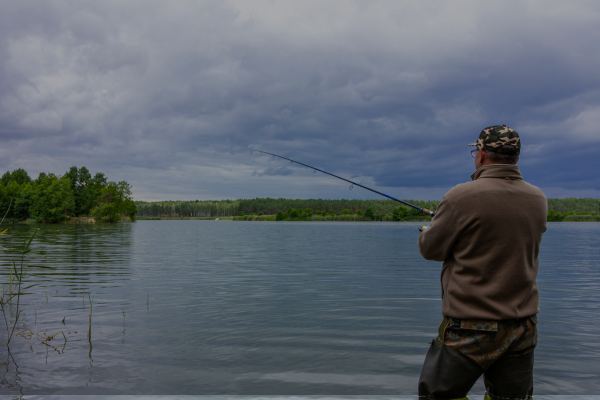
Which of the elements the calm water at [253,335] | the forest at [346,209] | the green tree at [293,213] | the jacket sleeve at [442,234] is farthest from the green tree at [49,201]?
the jacket sleeve at [442,234]

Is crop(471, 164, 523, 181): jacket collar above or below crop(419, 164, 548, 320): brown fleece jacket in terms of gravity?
above

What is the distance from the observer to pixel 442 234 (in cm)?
270

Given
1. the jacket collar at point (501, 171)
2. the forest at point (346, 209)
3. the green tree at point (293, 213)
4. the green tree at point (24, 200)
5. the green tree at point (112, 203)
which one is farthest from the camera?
the green tree at point (293, 213)

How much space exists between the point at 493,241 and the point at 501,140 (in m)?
0.73

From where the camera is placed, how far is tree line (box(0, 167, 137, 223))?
81750mm

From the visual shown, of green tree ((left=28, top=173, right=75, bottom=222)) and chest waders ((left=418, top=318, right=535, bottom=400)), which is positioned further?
green tree ((left=28, top=173, right=75, bottom=222))

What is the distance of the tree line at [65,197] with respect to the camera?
81.8m

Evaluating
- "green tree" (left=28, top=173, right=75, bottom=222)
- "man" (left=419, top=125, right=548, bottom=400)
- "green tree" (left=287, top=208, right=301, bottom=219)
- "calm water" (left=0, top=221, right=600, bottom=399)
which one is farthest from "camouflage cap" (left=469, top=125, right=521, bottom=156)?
"green tree" (left=287, top=208, right=301, bottom=219)

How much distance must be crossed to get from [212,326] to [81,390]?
9.93ft

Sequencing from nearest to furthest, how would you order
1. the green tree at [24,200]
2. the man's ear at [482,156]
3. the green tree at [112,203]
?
the man's ear at [482,156]
the green tree at [24,200]
the green tree at [112,203]

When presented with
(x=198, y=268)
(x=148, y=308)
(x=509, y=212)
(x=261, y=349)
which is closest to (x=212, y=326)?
(x=261, y=349)

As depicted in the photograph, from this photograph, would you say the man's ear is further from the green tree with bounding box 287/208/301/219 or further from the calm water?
the green tree with bounding box 287/208/301/219

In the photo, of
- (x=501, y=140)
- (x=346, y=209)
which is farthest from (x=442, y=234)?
(x=346, y=209)

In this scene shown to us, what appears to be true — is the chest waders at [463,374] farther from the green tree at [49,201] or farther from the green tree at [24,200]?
the green tree at [24,200]
